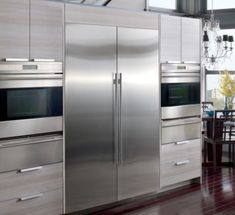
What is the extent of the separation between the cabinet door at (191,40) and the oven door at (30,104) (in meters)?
2.01

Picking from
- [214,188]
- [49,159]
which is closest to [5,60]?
[49,159]

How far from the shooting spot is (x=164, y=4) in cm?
800

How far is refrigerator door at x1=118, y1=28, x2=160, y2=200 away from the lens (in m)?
5.00

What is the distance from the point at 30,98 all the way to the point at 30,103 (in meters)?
0.05

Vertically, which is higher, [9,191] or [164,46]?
[164,46]

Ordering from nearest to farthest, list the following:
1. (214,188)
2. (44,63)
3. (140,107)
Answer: (44,63), (140,107), (214,188)

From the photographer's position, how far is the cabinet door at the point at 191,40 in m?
5.77

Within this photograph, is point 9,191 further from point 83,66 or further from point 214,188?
point 214,188

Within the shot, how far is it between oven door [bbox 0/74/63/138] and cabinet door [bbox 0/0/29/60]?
217 mm

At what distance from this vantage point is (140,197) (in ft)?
17.5

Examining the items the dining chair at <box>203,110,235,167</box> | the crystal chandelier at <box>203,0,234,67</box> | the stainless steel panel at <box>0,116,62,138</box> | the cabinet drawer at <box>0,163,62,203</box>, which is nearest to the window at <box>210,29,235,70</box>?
the dining chair at <box>203,110,235,167</box>

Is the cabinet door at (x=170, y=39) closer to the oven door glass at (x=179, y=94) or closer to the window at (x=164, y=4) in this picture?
the oven door glass at (x=179, y=94)

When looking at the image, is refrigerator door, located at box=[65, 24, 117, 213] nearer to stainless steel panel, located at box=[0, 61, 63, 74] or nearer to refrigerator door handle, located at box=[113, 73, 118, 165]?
refrigerator door handle, located at box=[113, 73, 118, 165]

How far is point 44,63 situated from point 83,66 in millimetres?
478
